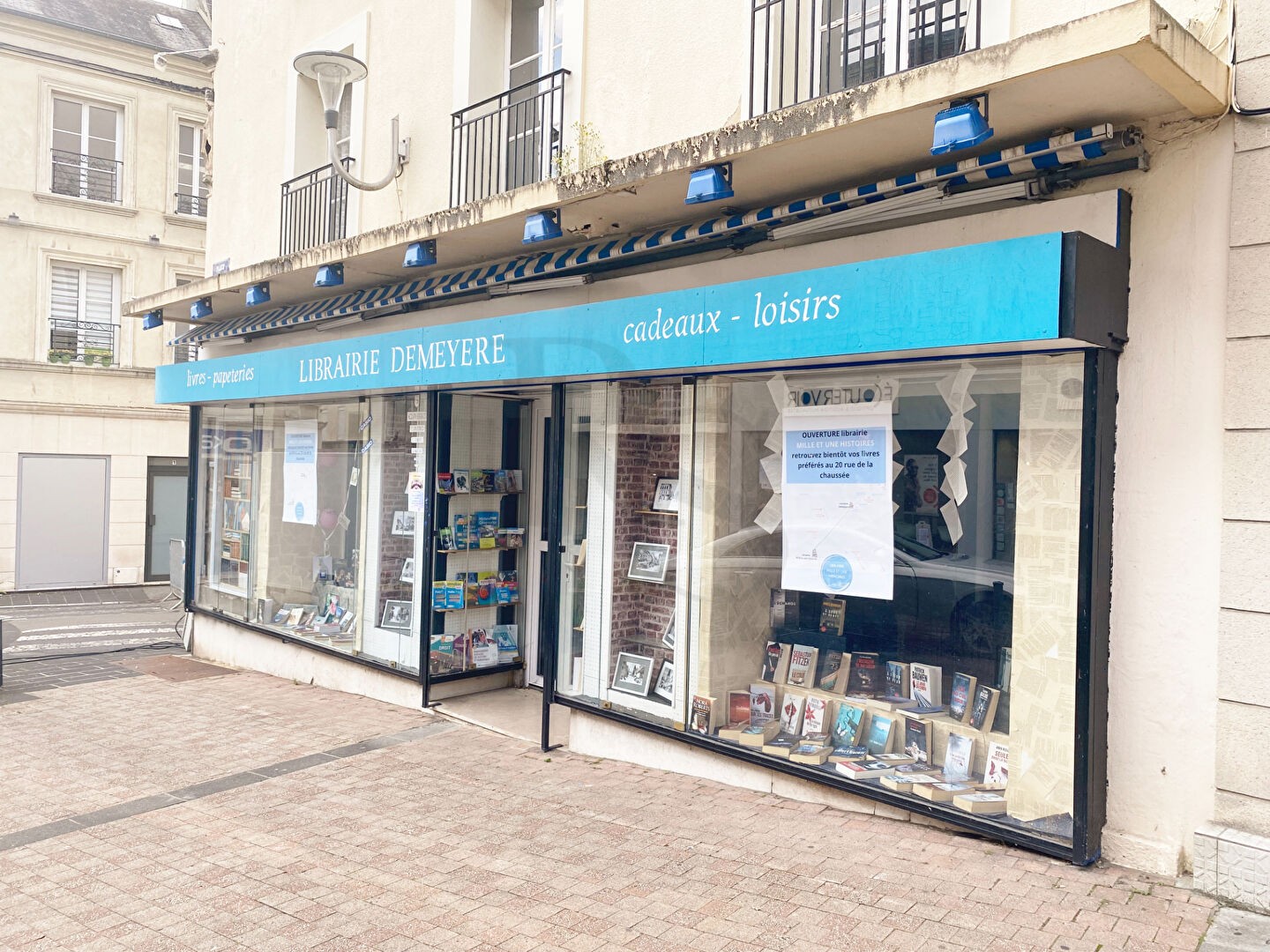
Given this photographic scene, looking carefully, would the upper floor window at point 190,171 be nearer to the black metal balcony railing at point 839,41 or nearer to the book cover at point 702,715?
the black metal balcony railing at point 839,41

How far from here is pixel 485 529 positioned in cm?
863

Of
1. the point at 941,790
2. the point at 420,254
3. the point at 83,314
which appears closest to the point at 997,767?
the point at 941,790

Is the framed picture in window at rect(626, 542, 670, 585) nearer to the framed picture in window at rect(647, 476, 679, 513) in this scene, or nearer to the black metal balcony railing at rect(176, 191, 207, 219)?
the framed picture in window at rect(647, 476, 679, 513)

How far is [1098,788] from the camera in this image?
14.6ft

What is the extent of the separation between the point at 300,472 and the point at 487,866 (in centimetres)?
620

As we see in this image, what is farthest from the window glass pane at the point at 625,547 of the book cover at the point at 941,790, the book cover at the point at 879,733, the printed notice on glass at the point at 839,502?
the book cover at the point at 941,790

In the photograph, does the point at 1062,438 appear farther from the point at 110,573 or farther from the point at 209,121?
the point at 110,573

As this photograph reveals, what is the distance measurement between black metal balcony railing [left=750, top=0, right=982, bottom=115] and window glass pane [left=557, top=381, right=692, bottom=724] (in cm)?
192

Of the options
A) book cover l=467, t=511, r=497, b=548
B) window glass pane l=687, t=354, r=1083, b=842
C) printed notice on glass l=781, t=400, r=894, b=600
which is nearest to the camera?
window glass pane l=687, t=354, r=1083, b=842

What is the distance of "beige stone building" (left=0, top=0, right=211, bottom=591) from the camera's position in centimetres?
1742

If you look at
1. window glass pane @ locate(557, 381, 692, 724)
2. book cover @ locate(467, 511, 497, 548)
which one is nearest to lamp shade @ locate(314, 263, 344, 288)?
book cover @ locate(467, 511, 497, 548)

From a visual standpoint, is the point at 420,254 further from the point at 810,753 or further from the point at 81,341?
the point at 81,341

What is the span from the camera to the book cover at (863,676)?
538 cm

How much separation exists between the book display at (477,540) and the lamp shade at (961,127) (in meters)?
5.08
